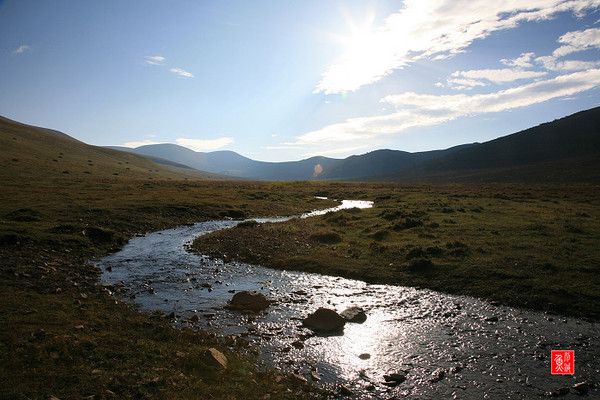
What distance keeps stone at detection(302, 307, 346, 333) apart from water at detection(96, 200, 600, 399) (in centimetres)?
48

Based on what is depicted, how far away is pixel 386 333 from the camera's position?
15.7 m

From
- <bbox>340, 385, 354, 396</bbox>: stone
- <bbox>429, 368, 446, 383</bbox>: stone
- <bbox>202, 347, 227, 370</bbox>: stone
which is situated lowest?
<bbox>340, 385, 354, 396</bbox>: stone

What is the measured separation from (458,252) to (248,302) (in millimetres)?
16255

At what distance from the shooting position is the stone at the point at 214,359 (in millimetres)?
12023

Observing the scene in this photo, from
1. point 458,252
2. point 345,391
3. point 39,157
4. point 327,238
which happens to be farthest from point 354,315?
point 39,157

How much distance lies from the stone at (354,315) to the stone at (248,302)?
397 cm

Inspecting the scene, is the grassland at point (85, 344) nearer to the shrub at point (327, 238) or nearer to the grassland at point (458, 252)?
the grassland at point (458, 252)

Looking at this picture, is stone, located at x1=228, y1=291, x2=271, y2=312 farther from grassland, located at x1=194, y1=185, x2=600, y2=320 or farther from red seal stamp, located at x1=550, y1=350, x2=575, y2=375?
red seal stamp, located at x1=550, y1=350, x2=575, y2=375

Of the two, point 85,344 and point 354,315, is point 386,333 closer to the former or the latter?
point 354,315

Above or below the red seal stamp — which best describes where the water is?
below

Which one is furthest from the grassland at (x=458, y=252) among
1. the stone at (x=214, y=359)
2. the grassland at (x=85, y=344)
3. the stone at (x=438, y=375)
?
the stone at (x=214, y=359)

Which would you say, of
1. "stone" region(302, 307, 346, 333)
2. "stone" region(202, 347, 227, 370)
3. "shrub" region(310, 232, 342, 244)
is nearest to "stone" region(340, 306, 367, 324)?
"stone" region(302, 307, 346, 333)

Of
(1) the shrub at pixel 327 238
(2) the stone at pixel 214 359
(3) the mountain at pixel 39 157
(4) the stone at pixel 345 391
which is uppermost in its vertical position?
(3) the mountain at pixel 39 157

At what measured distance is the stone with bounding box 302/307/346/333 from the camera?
1599cm
